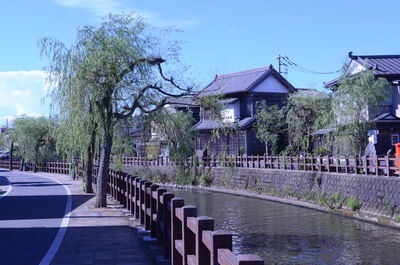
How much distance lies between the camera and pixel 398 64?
28.7 m

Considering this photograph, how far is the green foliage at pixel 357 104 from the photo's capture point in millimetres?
22297

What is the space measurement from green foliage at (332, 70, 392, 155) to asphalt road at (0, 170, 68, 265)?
43.5ft

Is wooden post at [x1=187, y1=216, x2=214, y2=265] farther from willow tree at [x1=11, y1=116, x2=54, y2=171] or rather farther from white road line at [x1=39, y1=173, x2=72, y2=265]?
willow tree at [x1=11, y1=116, x2=54, y2=171]

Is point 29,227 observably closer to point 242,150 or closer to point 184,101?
point 184,101

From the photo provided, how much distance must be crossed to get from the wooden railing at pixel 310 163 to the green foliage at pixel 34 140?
49.1 ft

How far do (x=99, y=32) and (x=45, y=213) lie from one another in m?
5.61

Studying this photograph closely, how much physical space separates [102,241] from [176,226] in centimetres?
323

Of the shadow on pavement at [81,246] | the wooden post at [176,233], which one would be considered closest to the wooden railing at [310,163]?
the shadow on pavement at [81,246]

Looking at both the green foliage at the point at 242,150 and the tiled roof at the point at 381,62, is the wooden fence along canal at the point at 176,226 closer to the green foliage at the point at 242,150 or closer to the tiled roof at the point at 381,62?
the tiled roof at the point at 381,62

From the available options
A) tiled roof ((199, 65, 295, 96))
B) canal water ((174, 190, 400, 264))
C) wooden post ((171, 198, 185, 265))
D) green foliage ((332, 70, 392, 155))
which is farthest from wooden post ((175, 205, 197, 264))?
tiled roof ((199, 65, 295, 96))

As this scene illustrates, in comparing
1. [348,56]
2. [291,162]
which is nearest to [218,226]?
[291,162]

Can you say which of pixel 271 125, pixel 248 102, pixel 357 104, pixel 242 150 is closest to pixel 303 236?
pixel 357 104

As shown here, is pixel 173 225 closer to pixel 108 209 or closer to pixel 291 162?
pixel 108 209

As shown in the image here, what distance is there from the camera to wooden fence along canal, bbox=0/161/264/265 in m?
4.07
